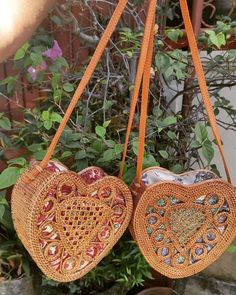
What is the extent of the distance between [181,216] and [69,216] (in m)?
0.21

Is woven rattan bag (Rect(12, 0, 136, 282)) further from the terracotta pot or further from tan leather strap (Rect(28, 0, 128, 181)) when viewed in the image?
the terracotta pot

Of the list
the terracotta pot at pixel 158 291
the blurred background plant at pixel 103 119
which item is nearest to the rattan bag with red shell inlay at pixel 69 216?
the blurred background plant at pixel 103 119

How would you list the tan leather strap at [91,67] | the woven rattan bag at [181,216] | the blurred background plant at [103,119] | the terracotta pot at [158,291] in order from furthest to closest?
the terracotta pot at [158,291] < the blurred background plant at [103,119] < the woven rattan bag at [181,216] < the tan leather strap at [91,67]

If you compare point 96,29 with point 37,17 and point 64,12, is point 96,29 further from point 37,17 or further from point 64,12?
point 37,17

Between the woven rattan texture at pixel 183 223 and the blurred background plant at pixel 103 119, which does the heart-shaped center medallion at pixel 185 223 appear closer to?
the woven rattan texture at pixel 183 223

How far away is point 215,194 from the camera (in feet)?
2.33

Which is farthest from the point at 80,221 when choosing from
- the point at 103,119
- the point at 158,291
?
the point at 158,291

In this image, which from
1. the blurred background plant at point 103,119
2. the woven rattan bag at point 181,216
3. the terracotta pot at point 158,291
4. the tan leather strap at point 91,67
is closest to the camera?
the tan leather strap at point 91,67

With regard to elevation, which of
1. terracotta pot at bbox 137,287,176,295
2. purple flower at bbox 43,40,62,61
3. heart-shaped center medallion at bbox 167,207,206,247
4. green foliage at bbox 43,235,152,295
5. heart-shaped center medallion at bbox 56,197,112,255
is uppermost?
purple flower at bbox 43,40,62,61

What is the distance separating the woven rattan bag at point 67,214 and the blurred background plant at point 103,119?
231 millimetres

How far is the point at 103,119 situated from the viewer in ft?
3.54

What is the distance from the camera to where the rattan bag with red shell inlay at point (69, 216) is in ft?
2.06

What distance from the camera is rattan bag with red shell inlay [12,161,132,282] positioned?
628 millimetres

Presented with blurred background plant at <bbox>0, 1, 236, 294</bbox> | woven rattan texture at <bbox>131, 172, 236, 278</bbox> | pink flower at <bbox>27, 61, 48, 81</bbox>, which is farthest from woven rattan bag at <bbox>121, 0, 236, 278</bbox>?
pink flower at <bbox>27, 61, 48, 81</bbox>
